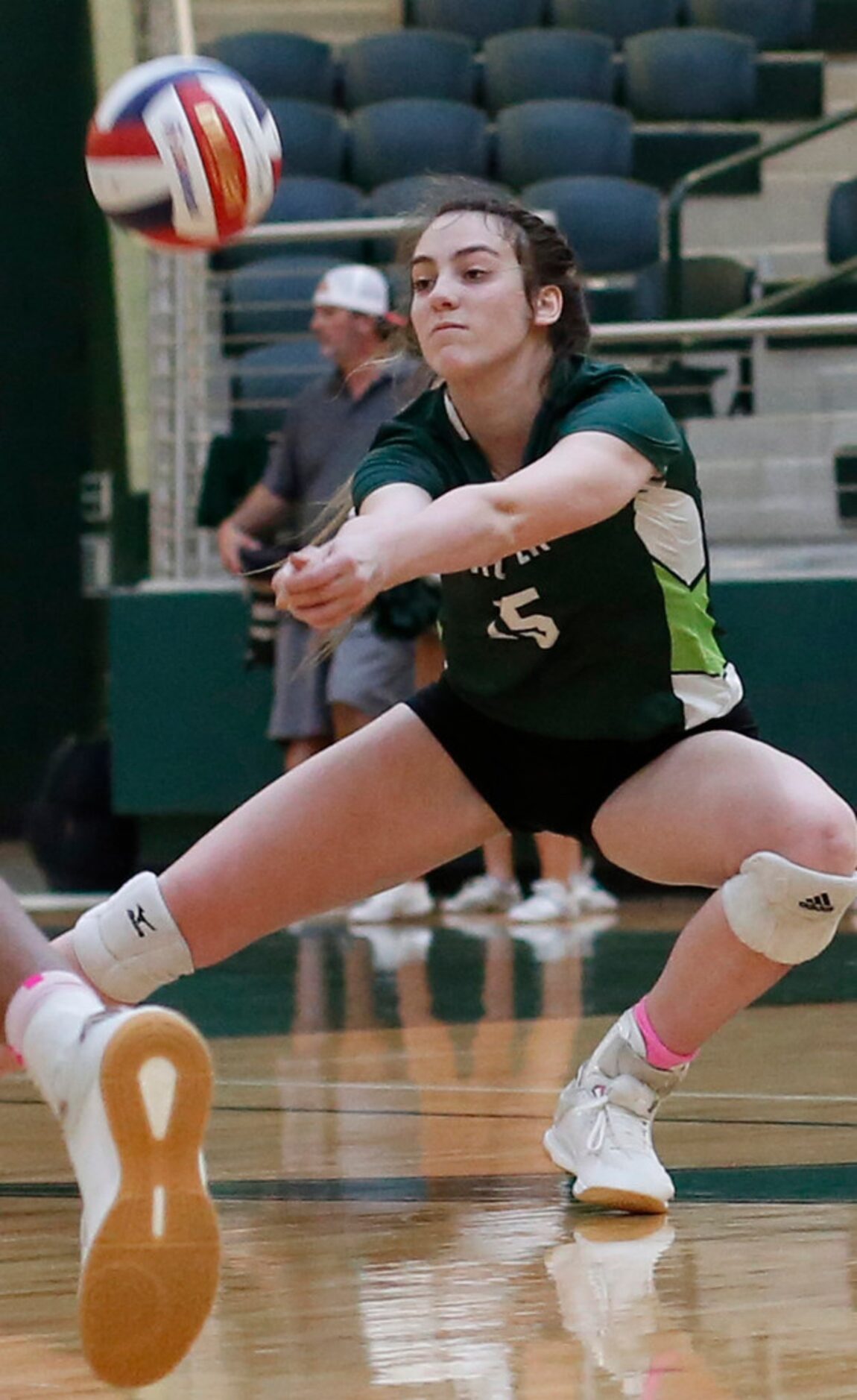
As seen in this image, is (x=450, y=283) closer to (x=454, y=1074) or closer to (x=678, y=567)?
(x=678, y=567)

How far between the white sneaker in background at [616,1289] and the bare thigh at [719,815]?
0.48 m

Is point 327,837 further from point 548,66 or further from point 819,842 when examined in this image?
point 548,66

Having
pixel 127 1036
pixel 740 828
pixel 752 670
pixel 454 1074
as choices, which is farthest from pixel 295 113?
pixel 127 1036

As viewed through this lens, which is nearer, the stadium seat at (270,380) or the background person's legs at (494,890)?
the background person's legs at (494,890)

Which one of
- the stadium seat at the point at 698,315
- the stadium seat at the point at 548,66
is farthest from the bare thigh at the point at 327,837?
the stadium seat at the point at 548,66

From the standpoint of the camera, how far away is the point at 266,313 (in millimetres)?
8375

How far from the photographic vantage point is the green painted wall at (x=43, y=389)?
32.3 ft

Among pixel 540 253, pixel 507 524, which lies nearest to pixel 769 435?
pixel 540 253

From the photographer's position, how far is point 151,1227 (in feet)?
6.44

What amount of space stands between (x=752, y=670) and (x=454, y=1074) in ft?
11.8

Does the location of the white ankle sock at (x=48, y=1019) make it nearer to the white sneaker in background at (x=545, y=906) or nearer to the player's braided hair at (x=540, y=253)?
the player's braided hair at (x=540, y=253)

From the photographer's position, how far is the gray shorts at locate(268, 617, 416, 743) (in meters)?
6.82

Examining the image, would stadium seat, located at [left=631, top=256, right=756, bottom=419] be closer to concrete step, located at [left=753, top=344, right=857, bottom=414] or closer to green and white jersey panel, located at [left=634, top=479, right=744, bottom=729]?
concrete step, located at [left=753, top=344, right=857, bottom=414]

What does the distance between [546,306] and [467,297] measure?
0.49 feet
